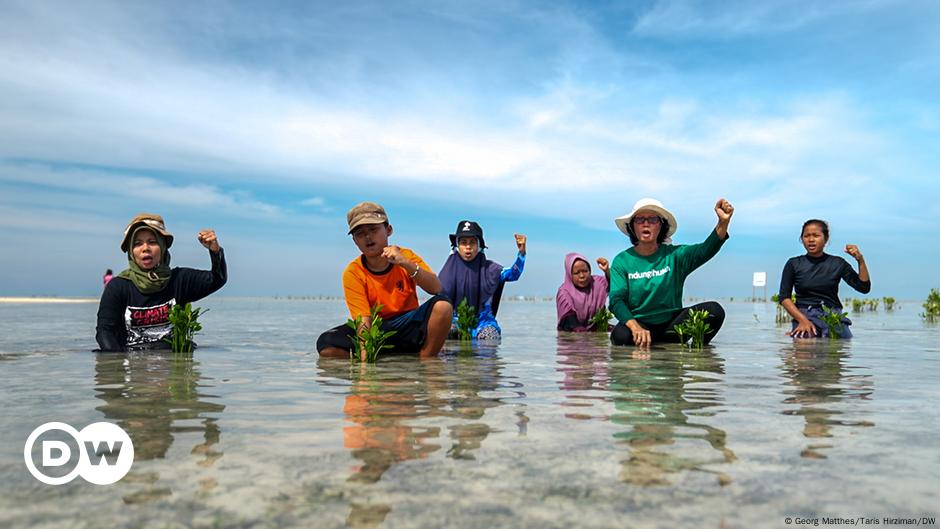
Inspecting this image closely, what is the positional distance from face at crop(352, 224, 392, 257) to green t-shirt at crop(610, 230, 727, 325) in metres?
3.20

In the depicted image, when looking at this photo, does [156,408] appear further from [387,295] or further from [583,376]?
[387,295]

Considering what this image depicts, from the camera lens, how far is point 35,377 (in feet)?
16.0

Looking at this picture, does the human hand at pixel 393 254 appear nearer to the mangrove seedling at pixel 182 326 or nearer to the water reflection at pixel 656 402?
the water reflection at pixel 656 402

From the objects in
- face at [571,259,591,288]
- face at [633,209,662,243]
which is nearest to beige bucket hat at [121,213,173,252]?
face at [633,209,662,243]

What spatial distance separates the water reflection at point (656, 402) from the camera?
7.69 feet

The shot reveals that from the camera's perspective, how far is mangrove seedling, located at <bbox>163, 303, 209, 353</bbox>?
22.7 feet

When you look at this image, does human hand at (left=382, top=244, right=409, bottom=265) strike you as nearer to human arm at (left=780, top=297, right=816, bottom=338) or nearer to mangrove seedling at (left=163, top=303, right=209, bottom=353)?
mangrove seedling at (left=163, top=303, right=209, bottom=353)

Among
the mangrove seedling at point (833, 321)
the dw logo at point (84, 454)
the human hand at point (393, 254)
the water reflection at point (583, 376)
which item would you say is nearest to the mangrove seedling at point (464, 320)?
the water reflection at point (583, 376)

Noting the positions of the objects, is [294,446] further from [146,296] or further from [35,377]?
[146,296]

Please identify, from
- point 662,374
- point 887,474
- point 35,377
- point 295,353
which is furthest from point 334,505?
point 295,353

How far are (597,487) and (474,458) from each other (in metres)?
0.50

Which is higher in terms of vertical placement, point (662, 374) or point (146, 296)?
point (146, 296)

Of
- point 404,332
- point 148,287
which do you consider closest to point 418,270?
point 404,332

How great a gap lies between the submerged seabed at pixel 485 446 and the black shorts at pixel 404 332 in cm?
126
